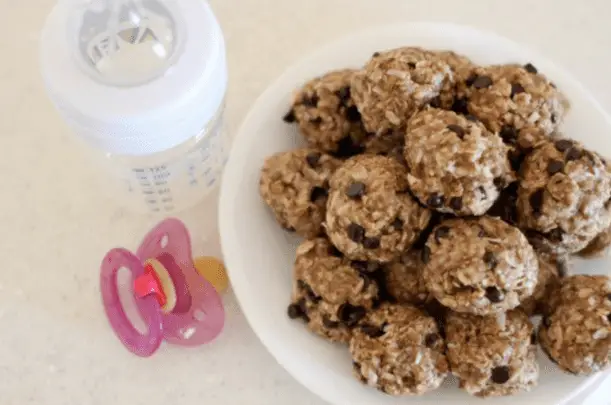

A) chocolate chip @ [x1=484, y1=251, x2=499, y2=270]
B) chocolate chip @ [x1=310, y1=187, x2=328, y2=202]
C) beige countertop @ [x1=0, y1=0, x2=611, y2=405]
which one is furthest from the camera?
beige countertop @ [x1=0, y1=0, x2=611, y2=405]

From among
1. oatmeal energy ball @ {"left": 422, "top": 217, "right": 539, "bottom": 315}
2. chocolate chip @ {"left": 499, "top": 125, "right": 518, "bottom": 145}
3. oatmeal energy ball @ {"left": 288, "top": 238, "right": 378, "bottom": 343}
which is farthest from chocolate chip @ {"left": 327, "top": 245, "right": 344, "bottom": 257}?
chocolate chip @ {"left": 499, "top": 125, "right": 518, "bottom": 145}

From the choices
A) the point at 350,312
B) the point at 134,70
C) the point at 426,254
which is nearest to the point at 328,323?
the point at 350,312

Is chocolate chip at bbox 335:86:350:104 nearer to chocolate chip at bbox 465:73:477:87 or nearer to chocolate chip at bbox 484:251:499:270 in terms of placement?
chocolate chip at bbox 465:73:477:87

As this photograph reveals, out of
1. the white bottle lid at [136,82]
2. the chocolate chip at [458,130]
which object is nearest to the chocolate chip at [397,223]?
the chocolate chip at [458,130]

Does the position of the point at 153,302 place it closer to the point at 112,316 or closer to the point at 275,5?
the point at 112,316

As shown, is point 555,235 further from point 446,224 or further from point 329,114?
point 329,114

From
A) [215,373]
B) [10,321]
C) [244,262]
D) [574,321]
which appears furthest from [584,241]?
[10,321]
